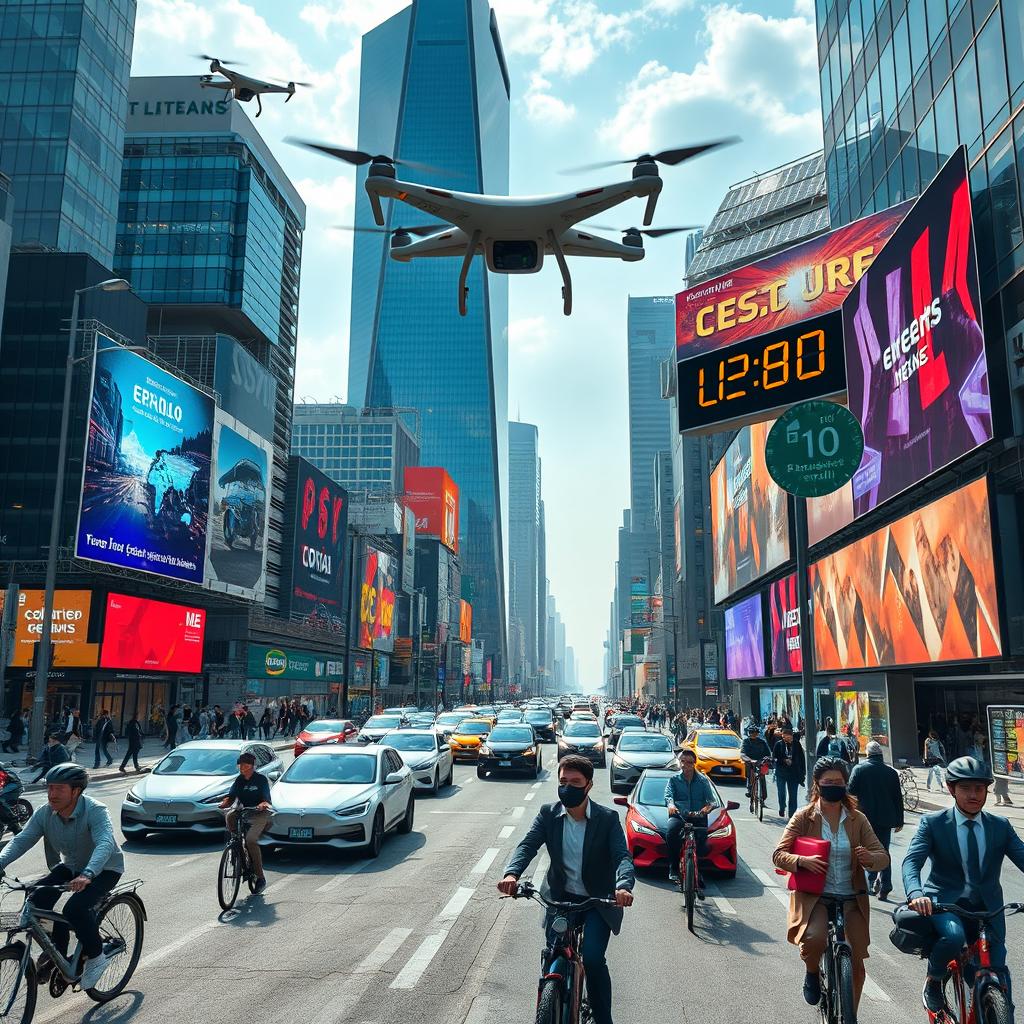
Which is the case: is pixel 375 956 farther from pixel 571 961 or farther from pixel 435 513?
pixel 435 513

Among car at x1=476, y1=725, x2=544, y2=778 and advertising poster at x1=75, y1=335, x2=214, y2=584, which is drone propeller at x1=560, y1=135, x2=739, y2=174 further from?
advertising poster at x1=75, y1=335, x2=214, y2=584

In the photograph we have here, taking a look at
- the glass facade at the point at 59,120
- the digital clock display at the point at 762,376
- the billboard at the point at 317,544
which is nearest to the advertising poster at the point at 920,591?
the digital clock display at the point at 762,376

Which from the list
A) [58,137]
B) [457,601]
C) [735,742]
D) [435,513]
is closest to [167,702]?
[735,742]

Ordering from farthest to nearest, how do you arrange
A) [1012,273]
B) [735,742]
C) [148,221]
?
1. [148,221]
2. [735,742]
3. [1012,273]

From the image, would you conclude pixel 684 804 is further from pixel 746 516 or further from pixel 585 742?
pixel 746 516

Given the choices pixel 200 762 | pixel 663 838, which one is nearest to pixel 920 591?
pixel 663 838

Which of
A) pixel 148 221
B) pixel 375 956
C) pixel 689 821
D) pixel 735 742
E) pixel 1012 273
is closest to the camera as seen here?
pixel 375 956

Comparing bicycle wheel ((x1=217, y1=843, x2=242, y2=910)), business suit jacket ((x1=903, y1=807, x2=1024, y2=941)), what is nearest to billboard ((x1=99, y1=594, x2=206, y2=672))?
bicycle wheel ((x1=217, y1=843, x2=242, y2=910))

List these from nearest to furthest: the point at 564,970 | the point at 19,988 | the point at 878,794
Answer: the point at 564,970, the point at 19,988, the point at 878,794
